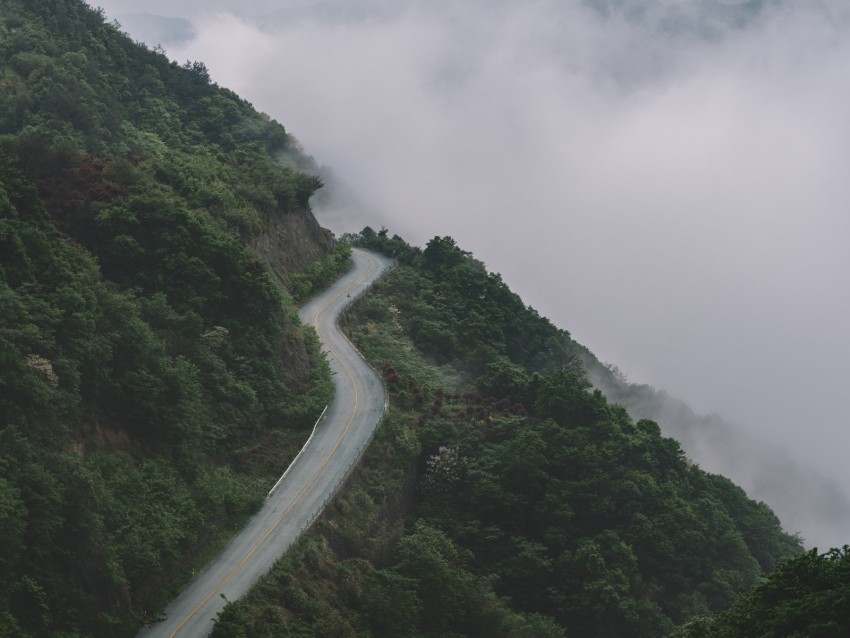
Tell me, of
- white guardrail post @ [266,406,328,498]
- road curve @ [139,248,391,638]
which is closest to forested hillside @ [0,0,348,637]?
white guardrail post @ [266,406,328,498]

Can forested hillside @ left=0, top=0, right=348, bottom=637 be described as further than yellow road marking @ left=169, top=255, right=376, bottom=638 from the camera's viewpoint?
No

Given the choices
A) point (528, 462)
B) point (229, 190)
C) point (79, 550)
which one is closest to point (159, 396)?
point (79, 550)

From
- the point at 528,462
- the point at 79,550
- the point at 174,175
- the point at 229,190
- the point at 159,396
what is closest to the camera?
the point at 79,550

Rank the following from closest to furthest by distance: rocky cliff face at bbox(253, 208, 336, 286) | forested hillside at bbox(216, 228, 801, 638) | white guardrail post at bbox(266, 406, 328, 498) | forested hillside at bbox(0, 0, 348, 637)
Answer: forested hillside at bbox(0, 0, 348, 637) → forested hillside at bbox(216, 228, 801, 638) → white guardrail post at bbox(266, 406, 328, 498) → rocky cliff face at bbox(253, 208, 336, 286)

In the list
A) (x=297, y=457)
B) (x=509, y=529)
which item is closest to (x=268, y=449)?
(x=297, y=457)

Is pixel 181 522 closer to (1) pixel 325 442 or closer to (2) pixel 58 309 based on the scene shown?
(2) pixel 58 309

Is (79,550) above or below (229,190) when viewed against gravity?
below

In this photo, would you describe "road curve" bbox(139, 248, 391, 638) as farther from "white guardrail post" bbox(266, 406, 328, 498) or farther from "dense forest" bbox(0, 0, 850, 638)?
"dense forest" bbox(0, 0, 850, 638)
